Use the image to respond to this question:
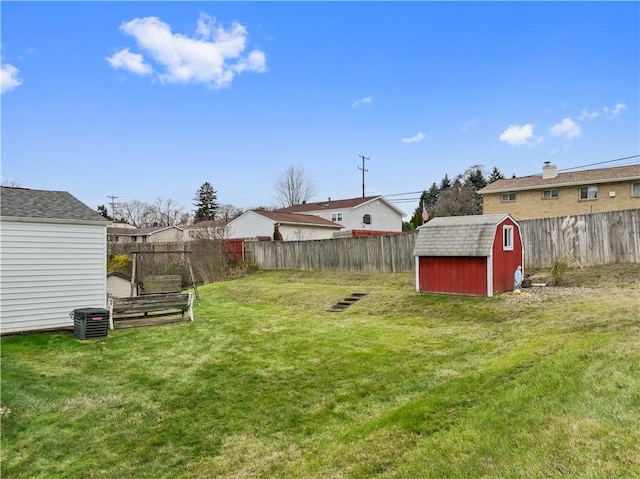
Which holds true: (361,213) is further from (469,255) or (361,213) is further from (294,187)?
(469,255)

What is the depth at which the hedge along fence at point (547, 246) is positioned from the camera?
1363cm

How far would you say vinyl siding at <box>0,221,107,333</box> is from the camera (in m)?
9.44

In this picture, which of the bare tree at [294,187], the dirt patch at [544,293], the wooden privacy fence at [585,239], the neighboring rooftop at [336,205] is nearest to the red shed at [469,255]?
the dirt patch at [544,293]

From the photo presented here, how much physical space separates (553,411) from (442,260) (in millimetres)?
9482

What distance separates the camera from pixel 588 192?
81.5ft

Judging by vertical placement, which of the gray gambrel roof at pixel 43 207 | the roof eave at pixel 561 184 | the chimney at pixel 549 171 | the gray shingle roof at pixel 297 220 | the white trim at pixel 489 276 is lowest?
the white trim at pixel 489 276

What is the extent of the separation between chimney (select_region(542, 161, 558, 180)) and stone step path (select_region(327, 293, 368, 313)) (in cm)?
1974

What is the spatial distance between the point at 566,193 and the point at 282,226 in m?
20.1

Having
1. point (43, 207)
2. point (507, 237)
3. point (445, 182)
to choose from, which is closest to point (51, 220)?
point (43, 207)

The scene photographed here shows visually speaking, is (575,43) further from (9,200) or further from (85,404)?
(9,200)

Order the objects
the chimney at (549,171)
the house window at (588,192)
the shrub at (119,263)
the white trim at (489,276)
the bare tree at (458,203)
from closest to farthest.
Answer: the white trim at (489,276), the house window at (588,192), the chimney at (549,171), the shrub at (119,263), the bare tree at (458,203)

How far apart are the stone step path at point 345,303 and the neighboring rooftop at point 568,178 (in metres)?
18.2

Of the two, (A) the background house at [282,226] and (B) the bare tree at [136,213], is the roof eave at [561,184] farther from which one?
(B) the bare tree at [136,213]

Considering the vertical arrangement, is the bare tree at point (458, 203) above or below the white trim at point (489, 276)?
above
